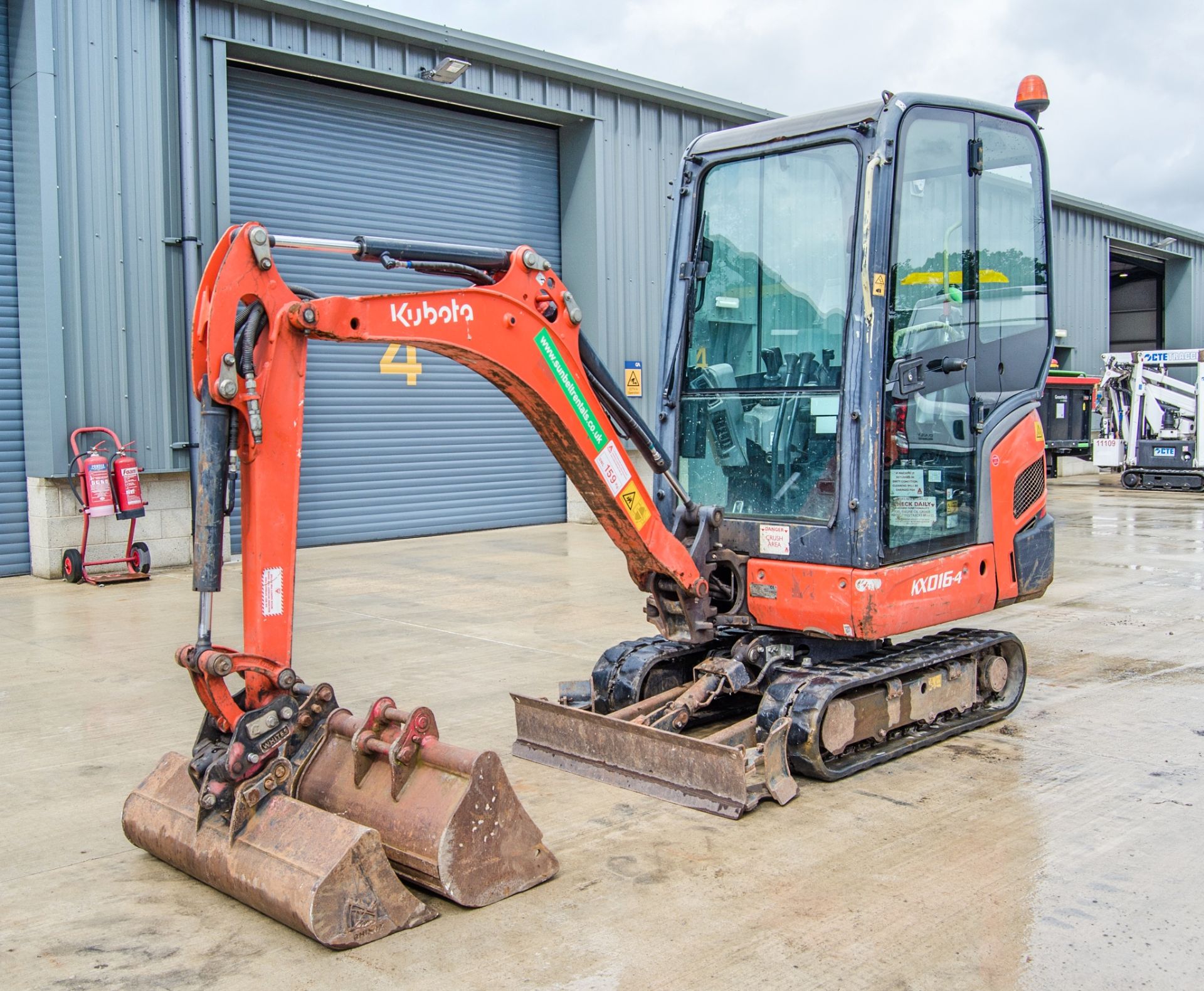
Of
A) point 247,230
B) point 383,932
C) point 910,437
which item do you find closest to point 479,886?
point 383,932

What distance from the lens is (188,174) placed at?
12367mm

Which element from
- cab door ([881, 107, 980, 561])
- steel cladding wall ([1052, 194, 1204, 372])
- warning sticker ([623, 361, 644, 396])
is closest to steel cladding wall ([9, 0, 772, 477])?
warning sticker ([623, 361, 644, 396])

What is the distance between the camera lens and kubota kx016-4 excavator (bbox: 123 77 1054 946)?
4.17 m

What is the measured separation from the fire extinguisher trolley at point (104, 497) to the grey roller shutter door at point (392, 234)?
2682mm

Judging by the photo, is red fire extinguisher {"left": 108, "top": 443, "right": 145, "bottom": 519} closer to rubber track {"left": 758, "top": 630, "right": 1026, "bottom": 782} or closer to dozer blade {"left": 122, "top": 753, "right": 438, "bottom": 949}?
dozer blade {"left": 122, "top": 753, "right": 438, "bottom": 949}

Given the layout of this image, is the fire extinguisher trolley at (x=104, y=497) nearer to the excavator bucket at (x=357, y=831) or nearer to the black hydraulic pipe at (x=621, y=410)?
the black hydraulic pipe at (x=621, y=410)

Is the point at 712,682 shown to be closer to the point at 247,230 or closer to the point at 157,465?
the point at 247,230

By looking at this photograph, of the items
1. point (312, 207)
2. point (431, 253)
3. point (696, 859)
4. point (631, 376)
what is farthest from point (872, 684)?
point (631, 376)

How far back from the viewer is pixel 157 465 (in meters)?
12.3

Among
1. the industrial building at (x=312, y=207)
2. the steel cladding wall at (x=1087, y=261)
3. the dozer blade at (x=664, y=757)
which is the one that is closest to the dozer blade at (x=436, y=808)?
the dozer blade at (x=664, y=757)

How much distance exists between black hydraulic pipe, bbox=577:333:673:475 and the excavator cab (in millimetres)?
148

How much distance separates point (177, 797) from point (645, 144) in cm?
1435

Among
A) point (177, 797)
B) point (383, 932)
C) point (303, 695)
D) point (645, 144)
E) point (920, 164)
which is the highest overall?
point (645, 144)

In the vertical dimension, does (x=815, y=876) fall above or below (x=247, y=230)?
below
